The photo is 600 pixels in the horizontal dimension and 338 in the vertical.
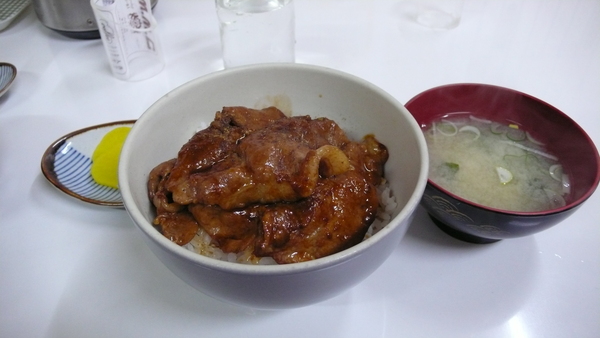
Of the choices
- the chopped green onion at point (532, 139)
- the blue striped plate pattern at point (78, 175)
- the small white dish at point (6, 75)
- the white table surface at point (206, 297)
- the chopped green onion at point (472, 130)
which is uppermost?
the chopped green onion at point (532, 139)

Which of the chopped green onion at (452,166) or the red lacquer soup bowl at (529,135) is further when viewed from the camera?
the chopped green onion at (452,166)

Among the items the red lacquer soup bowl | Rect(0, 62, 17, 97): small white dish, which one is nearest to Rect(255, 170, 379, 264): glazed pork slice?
the red lacquer soup bowl

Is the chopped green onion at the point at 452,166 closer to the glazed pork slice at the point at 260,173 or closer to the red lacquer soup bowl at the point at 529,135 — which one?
the red lacquer soup bowl at the point at 529,135

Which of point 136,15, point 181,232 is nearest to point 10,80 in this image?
point 136,15

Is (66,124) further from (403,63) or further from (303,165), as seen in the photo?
(403,63)

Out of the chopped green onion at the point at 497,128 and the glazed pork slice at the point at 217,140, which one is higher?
the glazed pork slice at the point at 217,140

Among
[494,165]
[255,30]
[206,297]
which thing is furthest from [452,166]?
[255,30]

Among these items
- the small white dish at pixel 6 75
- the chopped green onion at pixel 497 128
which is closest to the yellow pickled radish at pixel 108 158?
the small white dish at pixel 6 75
